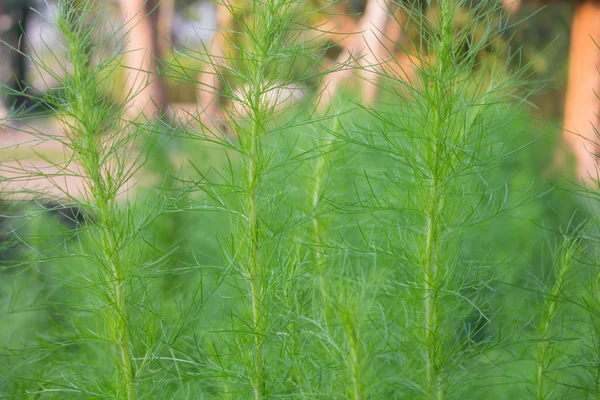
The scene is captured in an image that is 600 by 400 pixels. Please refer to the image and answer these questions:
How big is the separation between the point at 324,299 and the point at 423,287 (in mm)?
104

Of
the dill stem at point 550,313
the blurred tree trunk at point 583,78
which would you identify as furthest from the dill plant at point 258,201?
the blurred tree trunk at point 583,78

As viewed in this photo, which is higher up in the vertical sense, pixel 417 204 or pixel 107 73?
pixel 107 73

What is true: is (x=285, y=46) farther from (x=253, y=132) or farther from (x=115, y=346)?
(x=115, y=346)

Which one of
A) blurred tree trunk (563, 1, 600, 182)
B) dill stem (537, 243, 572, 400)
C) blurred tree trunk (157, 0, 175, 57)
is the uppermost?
blurred tree trunk (157, 0, 175, 57)

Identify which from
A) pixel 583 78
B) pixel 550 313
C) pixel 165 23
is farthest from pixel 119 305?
pixel 165 23

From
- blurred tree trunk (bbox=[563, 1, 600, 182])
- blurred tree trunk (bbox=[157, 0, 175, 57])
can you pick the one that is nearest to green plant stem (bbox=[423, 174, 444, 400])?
blurred tree trunk (bbox=[563, 1, 600, 182])

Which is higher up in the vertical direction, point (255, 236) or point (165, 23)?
point (165, 23)

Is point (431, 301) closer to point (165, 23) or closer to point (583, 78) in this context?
point (583, 78)

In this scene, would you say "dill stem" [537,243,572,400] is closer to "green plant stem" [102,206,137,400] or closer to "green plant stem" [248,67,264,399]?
"green plant stem" [248,67,264,399]

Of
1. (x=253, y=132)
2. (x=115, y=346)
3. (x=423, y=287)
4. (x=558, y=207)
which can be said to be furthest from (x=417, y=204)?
(x=558, y=207)

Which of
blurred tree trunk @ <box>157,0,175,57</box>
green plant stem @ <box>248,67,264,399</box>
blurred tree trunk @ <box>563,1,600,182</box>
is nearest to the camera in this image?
green plant stem @ <box>248,67,264,399</box>

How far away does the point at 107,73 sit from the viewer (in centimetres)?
61

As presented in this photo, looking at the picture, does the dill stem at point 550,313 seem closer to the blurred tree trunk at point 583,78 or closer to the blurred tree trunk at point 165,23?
the blurred tree trunk at point 583,78

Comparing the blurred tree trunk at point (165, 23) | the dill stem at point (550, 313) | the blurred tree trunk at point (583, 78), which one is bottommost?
the dill stem at point (550, 313)
